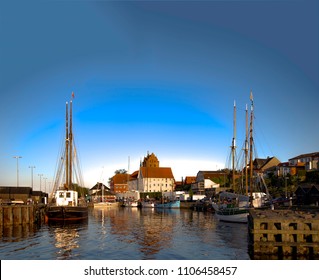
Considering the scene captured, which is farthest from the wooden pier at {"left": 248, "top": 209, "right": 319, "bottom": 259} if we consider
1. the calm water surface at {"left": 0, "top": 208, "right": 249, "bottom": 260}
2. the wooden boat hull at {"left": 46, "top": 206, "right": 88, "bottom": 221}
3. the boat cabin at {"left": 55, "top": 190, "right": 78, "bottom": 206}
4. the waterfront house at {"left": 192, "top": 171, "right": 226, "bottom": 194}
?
the waterfront house at {"left": 192, "top": 171, "right": 226, "bottom": 194}

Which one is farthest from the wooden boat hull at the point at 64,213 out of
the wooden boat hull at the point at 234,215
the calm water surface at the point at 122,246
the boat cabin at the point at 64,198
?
the wooden boat hull at the point at 234,215

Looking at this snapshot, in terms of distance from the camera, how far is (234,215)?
197 ft

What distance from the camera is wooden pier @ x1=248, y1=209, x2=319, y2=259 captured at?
27625 mm

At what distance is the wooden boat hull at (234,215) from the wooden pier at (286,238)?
29.8 meters

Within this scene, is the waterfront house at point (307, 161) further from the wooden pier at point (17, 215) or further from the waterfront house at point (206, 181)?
the wooden pier at point (17, 215)

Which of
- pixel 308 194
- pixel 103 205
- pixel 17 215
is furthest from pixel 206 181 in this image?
pixel 17 215

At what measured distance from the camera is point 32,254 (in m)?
29.9

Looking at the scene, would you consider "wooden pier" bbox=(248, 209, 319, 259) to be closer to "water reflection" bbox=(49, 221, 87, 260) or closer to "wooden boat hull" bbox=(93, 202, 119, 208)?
"water reflection" bbox=(49, 221, 87, 260)

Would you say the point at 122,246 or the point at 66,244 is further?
the point at 66,244

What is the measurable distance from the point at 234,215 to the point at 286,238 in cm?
3235

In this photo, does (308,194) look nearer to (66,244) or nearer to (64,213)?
(64,213)
